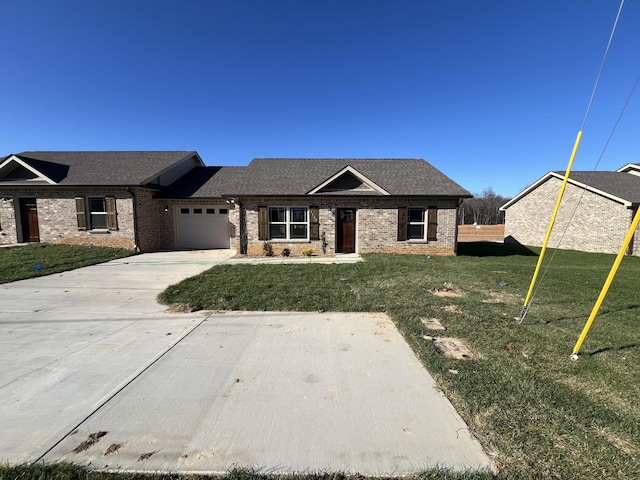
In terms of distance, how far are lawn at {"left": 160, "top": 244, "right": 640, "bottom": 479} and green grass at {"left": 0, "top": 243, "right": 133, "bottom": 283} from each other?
5.17 m

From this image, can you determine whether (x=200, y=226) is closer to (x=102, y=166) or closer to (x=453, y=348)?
(x=102, y=166)

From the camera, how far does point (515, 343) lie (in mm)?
4121

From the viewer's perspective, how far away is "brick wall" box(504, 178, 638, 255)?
1594cm

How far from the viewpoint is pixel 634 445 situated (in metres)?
2.26

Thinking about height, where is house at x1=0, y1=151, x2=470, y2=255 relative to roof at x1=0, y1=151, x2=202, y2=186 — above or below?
below

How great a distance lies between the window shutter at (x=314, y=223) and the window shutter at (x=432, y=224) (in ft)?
16.8

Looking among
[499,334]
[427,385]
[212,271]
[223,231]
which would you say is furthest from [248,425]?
[223,231]

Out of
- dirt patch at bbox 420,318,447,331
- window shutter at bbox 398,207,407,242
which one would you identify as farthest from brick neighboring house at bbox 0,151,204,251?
dirt patch at bbox 420,318,447,331

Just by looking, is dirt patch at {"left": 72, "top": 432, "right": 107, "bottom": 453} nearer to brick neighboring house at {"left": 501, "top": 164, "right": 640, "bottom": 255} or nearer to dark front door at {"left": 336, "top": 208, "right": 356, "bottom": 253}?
dark front door at {"left": 336, "top": 208, "right": 356, "bottom": 253}

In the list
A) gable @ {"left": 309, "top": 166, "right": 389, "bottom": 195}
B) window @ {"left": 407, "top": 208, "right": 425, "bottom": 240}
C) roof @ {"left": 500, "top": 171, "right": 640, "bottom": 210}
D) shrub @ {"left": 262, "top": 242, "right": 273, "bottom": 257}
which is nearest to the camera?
→ gable @ {"left": 309, "top": 166, "right": 389, "bottom": 195}

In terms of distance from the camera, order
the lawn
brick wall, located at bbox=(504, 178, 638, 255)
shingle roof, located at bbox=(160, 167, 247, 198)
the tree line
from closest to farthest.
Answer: the lawn, shingle roof, located at bbox=(160, 167, 247, 198), brick wall, located at bbox=(504, 178, 638, 255), the tree line

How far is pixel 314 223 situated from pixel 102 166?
12190mm

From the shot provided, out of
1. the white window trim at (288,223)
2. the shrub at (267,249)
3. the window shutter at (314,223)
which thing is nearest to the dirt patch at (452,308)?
the window shutter at (314,223)

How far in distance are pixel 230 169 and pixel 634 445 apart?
19.6 meters
